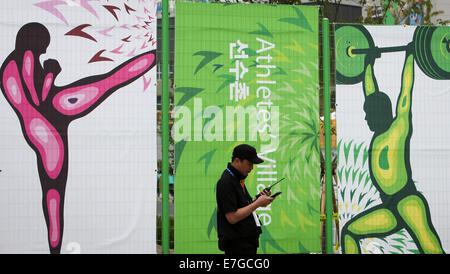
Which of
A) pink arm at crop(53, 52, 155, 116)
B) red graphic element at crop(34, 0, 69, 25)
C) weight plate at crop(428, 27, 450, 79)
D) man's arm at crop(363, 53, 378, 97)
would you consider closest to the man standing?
pink arm at crop(53, 52, 155, 116)

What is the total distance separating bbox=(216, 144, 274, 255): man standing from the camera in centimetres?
455

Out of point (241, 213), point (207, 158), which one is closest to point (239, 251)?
point (241, 213)

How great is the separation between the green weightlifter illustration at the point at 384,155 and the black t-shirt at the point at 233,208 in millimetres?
2214

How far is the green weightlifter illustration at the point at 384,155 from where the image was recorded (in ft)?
21.5

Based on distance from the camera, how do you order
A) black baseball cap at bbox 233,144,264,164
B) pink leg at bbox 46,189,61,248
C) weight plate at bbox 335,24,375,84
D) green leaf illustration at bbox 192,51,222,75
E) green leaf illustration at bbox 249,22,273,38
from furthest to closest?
weight plate at bbox 335,24,375,84
green leaf illustration at bbox 249,22,273,38
green leaf illustration at bbox 192,51,222,75
pink leg at bbox 46,189,61,248
black baseball cap at bbox 233,144,264,164

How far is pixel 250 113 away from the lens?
6395 millimetres

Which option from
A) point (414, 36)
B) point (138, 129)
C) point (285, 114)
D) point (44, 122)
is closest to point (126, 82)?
point (138, 129)

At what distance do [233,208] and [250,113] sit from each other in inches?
80.4

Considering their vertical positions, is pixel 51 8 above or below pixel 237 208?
above

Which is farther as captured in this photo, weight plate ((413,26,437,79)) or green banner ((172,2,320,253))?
weight plate ((413,26,437,79))

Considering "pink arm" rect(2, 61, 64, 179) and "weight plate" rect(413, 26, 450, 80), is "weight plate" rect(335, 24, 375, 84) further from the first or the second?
"pink arm" rect(2, 61, 64, 179)

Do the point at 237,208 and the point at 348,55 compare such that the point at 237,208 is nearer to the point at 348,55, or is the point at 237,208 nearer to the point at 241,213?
the point at 241,213
